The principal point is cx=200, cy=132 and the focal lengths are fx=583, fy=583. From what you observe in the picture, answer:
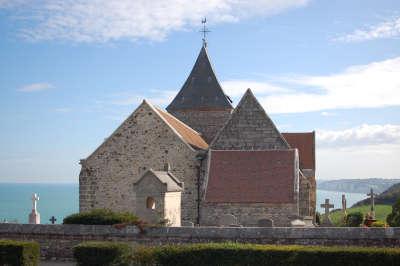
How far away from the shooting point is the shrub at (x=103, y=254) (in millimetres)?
15359

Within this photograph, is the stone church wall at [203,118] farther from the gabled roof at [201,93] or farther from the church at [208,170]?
the church at [208,170]

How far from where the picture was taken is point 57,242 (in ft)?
58.3

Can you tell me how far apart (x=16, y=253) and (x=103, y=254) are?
2.41 m

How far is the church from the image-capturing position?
23.6m

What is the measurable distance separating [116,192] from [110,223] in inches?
325

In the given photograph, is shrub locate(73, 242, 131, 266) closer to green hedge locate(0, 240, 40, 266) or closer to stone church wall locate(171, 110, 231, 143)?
green hedge locate(0, 240, 40, 266)

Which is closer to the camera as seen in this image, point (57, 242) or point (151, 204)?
point (57, 242)

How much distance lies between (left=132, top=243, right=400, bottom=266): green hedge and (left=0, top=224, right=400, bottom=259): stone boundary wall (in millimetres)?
1210

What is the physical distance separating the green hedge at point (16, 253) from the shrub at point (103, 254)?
138 cm

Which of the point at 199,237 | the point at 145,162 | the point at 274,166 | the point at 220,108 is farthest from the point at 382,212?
the point at 199,237

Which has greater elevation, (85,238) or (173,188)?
(173,188)

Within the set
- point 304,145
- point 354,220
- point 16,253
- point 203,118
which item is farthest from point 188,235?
point 203,118

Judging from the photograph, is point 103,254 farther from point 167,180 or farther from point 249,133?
point 249,133

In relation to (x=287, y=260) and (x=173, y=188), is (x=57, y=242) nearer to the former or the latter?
(x=173, y=188)
